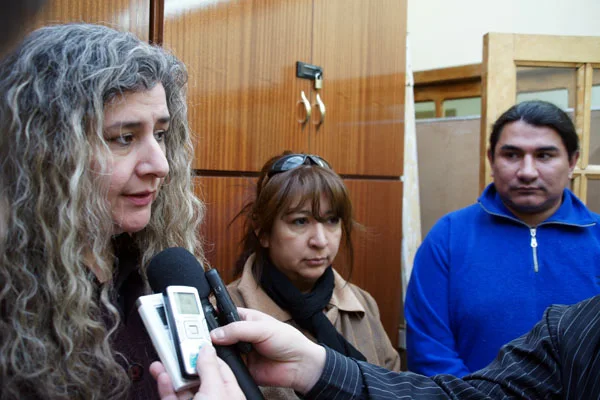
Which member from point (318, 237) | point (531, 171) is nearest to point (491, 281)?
point (531, 171)

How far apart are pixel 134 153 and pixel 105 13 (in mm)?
611

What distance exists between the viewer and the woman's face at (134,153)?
1039mm

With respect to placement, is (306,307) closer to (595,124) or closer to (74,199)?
(74,199)

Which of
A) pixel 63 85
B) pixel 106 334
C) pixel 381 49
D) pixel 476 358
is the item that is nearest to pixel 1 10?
pixel 63 85

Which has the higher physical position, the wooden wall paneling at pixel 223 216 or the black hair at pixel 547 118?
the black hair at pixel 547 118

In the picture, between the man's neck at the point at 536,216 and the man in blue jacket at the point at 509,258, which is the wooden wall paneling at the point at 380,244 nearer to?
the man in blue jacket at the point at 509,258

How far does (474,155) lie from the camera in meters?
3.56

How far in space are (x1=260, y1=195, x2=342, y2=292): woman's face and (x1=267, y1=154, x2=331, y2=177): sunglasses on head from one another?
5.0 inches

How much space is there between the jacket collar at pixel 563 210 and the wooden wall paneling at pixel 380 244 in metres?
0.48

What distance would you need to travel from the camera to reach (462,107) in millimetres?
3756

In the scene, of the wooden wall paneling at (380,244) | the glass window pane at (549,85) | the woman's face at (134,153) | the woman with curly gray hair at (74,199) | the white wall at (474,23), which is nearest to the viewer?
the woman with curly gray hair at (74,199)

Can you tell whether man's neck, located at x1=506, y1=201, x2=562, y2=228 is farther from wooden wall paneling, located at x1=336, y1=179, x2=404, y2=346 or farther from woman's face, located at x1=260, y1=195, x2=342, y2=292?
woman's face, located at x1=260, y1=195, x2=342, y2=292

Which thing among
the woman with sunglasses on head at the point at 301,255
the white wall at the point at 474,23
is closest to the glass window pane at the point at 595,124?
the white wall at the point at 474,23

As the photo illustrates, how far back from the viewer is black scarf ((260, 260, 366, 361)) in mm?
1687
